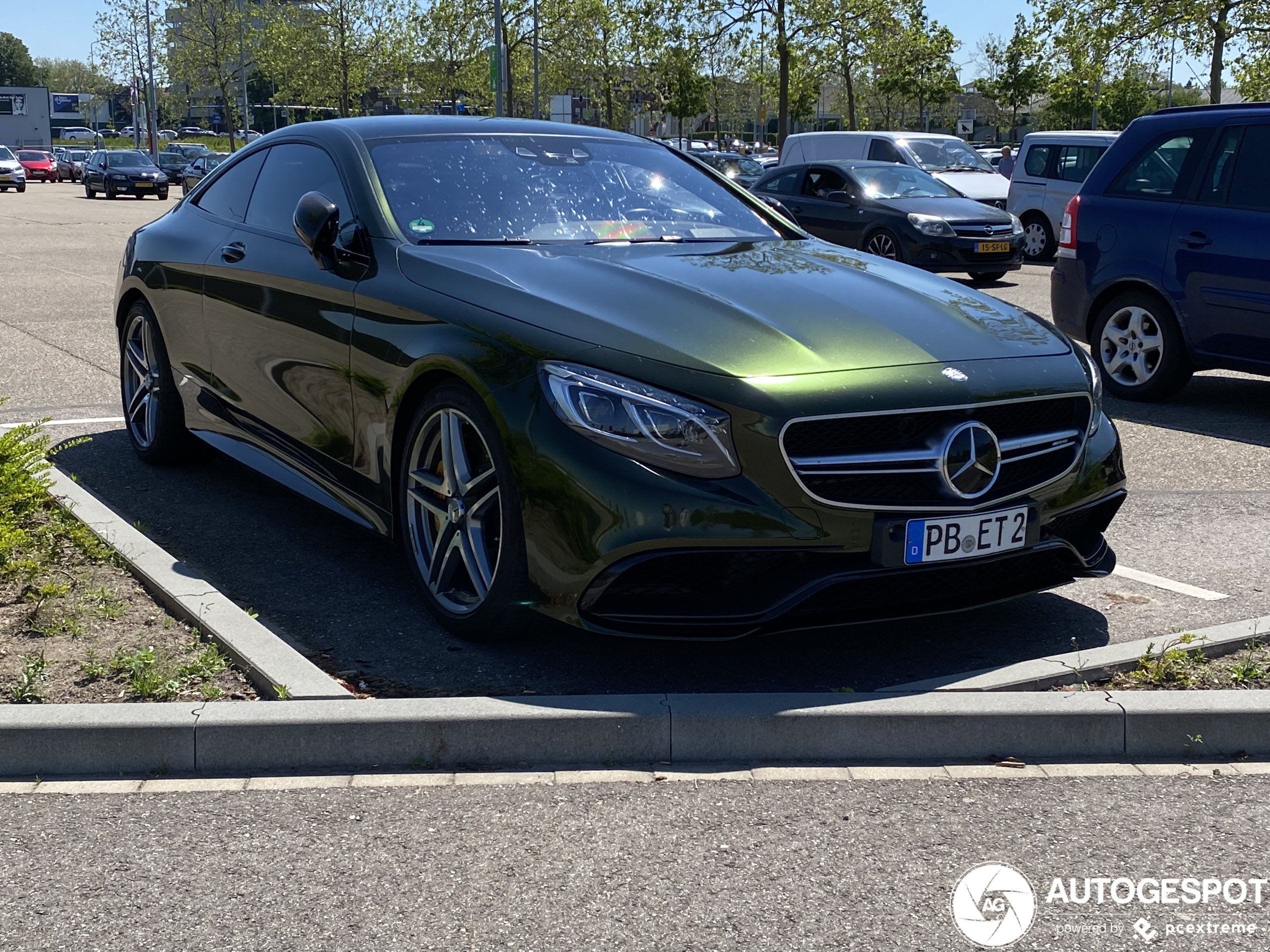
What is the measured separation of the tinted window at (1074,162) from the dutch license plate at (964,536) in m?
17.2

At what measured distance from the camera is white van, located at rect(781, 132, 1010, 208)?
874 inches

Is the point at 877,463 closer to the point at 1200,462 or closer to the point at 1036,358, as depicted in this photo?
the point at 1036,358

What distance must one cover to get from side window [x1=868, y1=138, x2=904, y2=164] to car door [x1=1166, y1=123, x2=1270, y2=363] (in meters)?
14.1

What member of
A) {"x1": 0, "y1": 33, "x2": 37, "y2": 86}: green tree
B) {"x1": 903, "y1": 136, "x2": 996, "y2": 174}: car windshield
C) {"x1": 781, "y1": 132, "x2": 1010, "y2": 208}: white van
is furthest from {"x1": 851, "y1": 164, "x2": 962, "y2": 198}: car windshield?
{"x1": 0, "y1": 33, "x2": 37, "y2": 86}: green tree

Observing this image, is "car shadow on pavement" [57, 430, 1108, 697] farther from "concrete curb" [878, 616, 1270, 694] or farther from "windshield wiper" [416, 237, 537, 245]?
"windshield wiper" [416, 237, 537, 245]

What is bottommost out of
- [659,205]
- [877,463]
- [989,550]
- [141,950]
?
[141,950]

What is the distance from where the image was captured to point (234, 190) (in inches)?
244

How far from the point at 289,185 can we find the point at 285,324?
2.39 ft

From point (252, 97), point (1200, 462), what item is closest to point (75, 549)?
point (1200, 462)

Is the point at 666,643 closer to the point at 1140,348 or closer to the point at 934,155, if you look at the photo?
the point at 1140,348

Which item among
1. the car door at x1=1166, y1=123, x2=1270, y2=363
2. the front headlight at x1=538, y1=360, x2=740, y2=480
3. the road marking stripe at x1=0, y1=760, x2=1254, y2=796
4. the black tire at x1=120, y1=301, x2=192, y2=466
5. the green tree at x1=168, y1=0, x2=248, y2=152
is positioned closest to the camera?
the road marking stripe at x1=0, y1=760, x2=1254, y2=796

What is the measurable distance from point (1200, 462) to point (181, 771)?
5464 mm

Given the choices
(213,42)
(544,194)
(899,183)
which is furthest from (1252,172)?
(213,42)

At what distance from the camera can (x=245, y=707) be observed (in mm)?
3703
